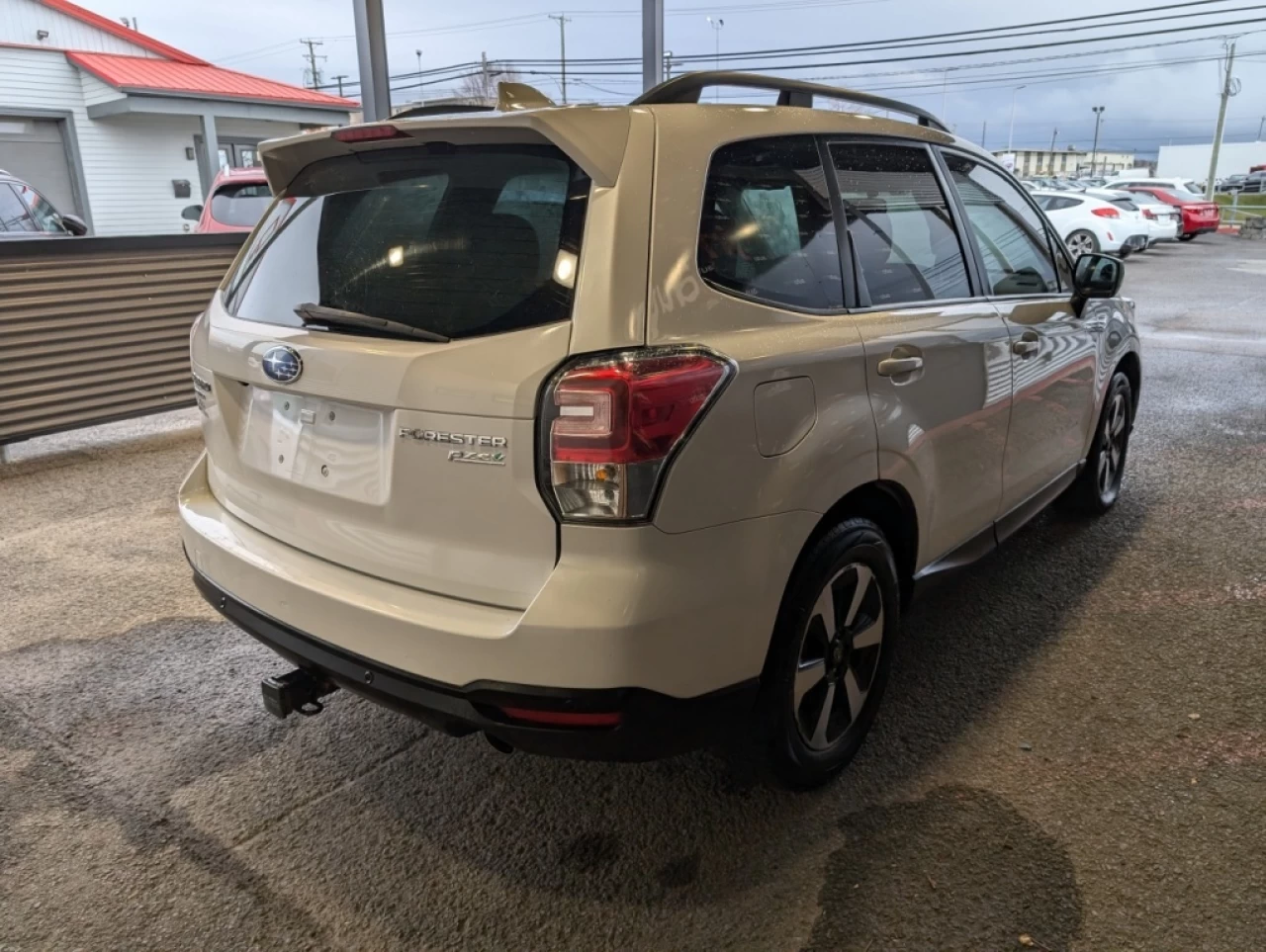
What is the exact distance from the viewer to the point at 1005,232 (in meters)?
3.67

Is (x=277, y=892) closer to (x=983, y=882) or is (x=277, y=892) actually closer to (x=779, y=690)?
(x=779, y=690)

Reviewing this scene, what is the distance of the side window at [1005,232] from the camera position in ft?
11.2

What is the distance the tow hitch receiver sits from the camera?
242 cm

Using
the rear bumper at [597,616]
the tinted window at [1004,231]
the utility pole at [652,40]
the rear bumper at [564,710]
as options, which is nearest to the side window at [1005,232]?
the tinted window at [1004,231]

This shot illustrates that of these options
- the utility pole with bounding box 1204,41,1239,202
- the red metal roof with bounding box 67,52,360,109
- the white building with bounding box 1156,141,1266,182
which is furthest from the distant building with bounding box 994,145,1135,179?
the red metal roof with bounding box 67,52,360,109

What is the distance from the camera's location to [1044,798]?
106 inches

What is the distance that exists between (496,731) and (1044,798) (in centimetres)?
162

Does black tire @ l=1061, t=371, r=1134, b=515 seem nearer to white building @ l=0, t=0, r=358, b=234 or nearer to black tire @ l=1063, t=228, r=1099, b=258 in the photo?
black tire @ l=1063, t=228, r=1099, b=258

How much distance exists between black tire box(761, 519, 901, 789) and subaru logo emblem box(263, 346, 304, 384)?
4.30ft

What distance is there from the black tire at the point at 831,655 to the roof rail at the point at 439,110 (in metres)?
1.40

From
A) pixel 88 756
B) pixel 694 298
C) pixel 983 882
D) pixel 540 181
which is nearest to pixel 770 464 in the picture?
pixel 694 298

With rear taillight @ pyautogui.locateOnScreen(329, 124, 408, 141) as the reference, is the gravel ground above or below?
below

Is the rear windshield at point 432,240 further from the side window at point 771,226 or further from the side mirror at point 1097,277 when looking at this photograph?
the side mirror at point 1097,277

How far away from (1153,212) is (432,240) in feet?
84.1
